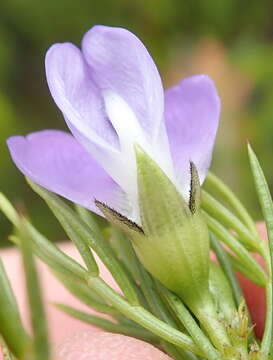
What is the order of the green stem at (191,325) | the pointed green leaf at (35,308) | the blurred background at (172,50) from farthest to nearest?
the blurred background at (172,50), the green stem at (191,325), the pointed green leaf at (35,308)

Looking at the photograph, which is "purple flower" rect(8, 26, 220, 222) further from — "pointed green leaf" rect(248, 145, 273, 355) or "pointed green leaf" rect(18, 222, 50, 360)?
"pointed green leaf" rect(18, 222, 50, 360)

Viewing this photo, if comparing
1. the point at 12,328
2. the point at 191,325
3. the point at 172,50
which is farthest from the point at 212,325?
the point at 172,50

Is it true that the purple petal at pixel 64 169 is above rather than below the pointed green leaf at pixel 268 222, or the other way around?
above

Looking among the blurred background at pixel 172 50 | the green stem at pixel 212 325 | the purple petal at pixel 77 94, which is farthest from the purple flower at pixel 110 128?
the blurred background at pixel 172 50

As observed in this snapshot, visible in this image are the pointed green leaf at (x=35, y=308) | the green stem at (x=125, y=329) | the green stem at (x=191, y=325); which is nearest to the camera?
the pointed green leaf at (x=35, y=308)

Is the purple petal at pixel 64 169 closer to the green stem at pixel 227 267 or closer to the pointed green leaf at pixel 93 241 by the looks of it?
the pointed green leaf at pixel 93 241

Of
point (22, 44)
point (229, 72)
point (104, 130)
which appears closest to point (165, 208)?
point (104, 130)

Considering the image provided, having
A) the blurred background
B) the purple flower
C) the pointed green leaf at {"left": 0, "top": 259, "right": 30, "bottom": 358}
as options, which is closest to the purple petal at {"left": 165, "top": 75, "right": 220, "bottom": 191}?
the purple flower
